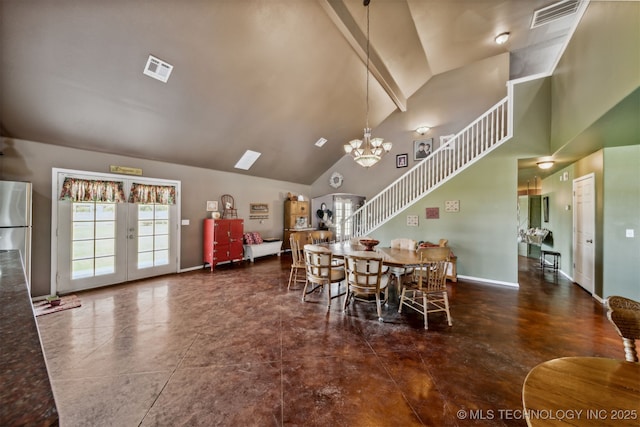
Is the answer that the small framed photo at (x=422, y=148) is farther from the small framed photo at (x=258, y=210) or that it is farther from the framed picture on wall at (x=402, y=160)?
the small framed photo at (x=258, y=210)

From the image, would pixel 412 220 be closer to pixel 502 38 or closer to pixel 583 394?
pixel 502 38

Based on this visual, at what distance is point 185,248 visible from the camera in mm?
5562

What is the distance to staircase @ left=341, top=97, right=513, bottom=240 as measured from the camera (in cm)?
489

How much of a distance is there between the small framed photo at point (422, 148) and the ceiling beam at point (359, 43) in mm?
1277

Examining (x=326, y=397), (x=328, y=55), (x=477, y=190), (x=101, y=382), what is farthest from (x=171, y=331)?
(x=477, y=190)

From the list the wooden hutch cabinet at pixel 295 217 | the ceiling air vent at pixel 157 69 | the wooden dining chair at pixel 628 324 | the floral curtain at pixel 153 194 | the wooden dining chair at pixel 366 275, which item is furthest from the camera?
the wooden hutch cabinet at pixel 295 217

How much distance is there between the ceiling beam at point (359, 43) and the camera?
379 centimetres

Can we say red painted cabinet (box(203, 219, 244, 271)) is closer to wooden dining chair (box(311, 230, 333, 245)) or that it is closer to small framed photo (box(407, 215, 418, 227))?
wooden dining chair (box(311, 230, 333, 245))

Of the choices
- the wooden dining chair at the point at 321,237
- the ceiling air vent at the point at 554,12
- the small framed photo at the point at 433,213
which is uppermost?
the ceiling air vent at the point at 554,12

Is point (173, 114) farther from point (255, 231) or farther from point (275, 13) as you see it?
point (255, 231)

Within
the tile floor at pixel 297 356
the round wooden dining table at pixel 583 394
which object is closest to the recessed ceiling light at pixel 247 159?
the tile floor at pixel 297 356

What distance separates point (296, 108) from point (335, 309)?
4309 millimetres

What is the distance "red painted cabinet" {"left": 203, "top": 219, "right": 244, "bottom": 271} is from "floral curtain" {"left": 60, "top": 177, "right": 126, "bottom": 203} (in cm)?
179

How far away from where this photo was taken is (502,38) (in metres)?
5.05
